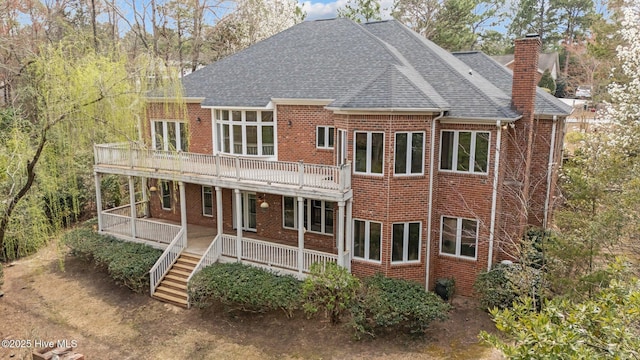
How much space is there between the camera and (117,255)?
641 inches

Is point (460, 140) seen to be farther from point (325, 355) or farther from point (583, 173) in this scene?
point (325, 355)

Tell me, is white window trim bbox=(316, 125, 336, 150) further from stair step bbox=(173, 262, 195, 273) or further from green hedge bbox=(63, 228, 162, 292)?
green hedge bbox=(63, 228, 162, 292)

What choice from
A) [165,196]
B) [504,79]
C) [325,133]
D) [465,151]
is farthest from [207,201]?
[504,79]

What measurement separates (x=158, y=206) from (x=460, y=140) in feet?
47.5

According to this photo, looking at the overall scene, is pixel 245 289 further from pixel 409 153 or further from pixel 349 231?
pixel 409 153

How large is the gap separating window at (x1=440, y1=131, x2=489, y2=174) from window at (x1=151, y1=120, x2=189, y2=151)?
434 inches

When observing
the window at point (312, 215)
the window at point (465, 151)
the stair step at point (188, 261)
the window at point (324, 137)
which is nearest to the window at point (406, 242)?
the window at point (465, 151)

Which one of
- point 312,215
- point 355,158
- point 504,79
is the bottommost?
point 312,215

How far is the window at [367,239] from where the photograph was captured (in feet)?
45.6

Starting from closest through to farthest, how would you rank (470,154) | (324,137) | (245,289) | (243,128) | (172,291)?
(245,289) → (470,154) → (172,291) → (324,137) → (243,128)

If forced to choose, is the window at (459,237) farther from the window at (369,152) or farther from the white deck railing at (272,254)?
the white deck railing at (272,254)

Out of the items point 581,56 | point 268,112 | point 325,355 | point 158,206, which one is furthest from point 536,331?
point 581,56

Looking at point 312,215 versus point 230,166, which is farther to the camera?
point 312,215

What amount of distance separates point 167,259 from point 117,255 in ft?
7.12
